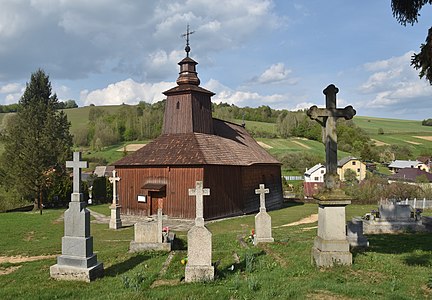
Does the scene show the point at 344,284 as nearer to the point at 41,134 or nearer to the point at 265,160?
the point at 265,160

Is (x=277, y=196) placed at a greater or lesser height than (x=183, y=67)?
lesser

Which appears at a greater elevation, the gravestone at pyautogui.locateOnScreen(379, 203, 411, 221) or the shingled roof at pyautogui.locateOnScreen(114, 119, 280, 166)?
Result: the shingled roof at pyautogui.locateOnScreen(114, 119, 280, 166)

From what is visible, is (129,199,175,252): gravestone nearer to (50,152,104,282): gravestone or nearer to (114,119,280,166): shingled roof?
(50,152,104,282): gravestone

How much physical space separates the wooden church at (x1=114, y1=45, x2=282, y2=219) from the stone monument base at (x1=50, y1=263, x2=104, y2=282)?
15.0 m

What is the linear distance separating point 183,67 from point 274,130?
192 feet

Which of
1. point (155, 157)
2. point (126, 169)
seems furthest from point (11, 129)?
point (155, 157)

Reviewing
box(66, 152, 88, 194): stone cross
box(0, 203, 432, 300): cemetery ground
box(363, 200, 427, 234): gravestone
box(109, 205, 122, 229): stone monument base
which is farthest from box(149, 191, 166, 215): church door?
box(66, 152, 88, 194): stone cross

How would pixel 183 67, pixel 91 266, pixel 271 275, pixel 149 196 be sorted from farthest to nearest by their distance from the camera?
pixel 183 67 → pixel 149 196 → pixel 91 266 → pixel 271 275

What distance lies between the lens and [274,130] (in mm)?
85500

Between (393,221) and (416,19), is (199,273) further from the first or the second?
(393,221)

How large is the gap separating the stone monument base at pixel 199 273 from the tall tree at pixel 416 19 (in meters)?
6.17

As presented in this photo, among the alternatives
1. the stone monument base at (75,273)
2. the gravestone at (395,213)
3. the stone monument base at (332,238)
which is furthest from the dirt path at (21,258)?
the gravestone at (395,213)

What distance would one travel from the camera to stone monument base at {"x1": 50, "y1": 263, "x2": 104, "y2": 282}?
771 cm

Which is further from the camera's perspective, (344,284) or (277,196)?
(277,196)
